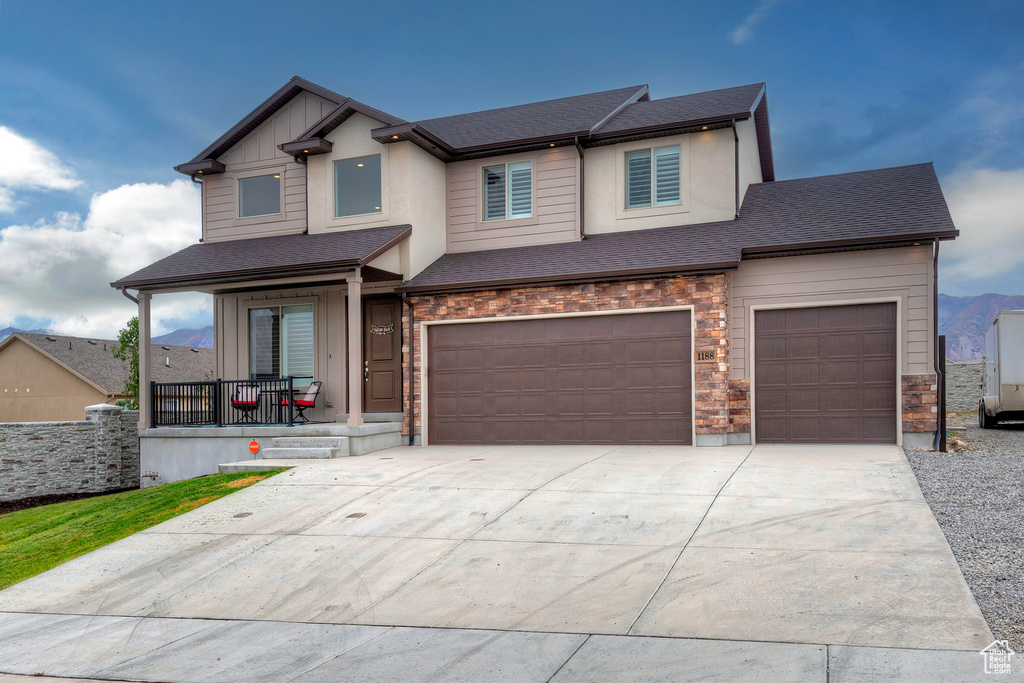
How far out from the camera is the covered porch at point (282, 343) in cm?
1346

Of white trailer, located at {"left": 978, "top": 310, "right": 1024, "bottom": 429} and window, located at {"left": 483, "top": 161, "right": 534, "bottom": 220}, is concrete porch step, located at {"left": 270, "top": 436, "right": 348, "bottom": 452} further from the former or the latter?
white trailer, located at {"left": 978, "top": 310, "right": 1024, "bottom": 429}

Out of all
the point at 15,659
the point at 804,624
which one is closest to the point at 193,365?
the point at 15,659

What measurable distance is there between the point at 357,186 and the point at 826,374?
953cm

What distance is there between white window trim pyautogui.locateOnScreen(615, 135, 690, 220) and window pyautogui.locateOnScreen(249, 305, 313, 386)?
22.1 ft

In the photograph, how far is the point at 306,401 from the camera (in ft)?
48.3

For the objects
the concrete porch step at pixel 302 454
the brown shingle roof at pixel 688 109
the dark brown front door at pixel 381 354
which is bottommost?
the concrete porch step at pixel 302 454

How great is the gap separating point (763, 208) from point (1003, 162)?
96041 mm

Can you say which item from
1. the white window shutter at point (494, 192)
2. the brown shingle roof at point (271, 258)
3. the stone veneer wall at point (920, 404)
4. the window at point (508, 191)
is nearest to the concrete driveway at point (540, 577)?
the stone veneer wall at point (920, 404)

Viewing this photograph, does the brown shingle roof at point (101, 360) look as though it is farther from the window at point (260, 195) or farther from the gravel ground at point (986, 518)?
the gravel ground at point (986, 518)

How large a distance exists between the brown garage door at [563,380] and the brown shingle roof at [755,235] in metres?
0.93

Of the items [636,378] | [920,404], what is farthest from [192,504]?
[920,404]

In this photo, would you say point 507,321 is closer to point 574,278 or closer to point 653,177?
point 574,278

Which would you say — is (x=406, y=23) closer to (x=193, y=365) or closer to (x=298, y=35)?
(x=298, y=35)

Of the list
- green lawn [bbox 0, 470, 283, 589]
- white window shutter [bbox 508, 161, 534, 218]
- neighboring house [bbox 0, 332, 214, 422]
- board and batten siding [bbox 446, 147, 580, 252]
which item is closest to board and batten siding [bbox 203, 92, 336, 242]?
board and batten siding [bbox 446, 147, 580, 252]
